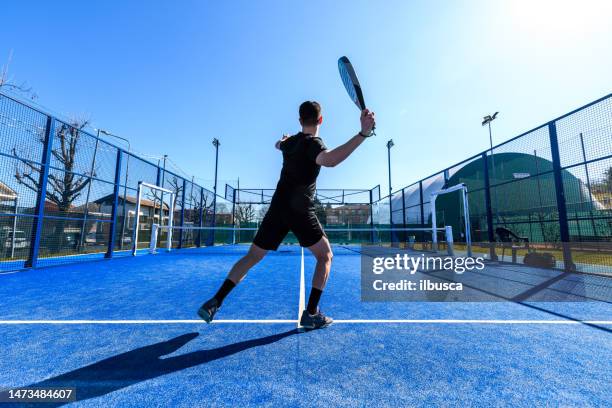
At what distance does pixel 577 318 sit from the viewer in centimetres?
275

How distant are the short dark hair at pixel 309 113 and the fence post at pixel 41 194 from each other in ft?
23.0

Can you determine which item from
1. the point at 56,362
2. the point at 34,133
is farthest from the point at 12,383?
the point at 34,133

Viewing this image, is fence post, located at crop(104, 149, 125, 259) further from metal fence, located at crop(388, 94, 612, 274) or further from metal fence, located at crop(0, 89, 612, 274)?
metal fence, located at crop(388, 94, 612, 274)

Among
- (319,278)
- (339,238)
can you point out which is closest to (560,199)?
(319,278)

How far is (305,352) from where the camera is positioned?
73.7 inches

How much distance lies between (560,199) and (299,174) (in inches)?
304

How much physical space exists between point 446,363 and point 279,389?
1060 millimetres

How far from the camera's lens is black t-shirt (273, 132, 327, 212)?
2.24m

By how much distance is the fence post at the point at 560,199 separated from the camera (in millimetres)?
6336

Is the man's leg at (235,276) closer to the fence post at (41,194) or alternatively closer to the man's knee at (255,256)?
the man's knee at (255,256)

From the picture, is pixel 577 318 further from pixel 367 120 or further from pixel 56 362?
pixel 56 362

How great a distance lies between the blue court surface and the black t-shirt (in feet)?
3.58

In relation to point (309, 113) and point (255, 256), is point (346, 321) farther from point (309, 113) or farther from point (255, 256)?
point (309, 113)

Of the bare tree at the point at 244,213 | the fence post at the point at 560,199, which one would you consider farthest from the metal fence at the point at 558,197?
the bare tree at the point at 244,213
